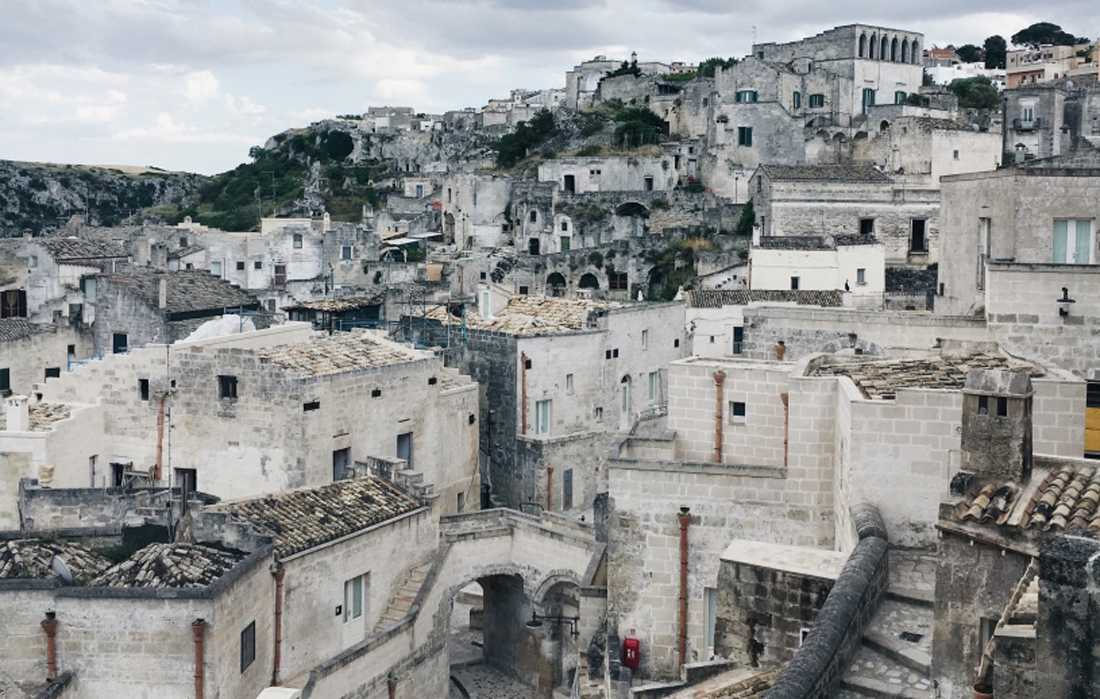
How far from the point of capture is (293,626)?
23062 millimetres

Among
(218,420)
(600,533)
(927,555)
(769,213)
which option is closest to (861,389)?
(927,555)

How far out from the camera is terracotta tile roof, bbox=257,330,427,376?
2967 cm

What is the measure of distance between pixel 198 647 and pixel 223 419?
10.8 m

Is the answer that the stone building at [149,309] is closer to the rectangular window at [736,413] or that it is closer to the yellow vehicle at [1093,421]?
the rectangular window at [736,413]

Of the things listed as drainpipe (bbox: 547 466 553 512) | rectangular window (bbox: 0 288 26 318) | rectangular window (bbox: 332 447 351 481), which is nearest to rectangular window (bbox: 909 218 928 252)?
drainpipe (bbox: 547 466 553 512)

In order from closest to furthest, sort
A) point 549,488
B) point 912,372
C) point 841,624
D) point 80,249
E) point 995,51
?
point 841,624, point 912,372, point 549,488, point 80,249, point 995,51

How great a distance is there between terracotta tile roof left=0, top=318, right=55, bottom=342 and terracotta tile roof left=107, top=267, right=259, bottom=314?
306cm

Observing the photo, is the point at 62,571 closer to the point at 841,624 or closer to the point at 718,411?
the point at 718,411

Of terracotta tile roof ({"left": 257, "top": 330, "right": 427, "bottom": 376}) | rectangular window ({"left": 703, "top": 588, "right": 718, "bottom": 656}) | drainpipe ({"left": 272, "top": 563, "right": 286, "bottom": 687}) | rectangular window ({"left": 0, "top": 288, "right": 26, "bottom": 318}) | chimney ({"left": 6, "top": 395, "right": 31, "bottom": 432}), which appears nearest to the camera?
rectangular window ({"left": 703, "top": 588, "right": 718, "bottom": 656})

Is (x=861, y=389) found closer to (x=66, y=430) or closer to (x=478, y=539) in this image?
(x=478, y=539)

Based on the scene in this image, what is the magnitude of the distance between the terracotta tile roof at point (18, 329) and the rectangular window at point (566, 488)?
19302mm

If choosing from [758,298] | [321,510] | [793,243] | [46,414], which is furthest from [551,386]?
[793,243]

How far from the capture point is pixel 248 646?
69.9ft

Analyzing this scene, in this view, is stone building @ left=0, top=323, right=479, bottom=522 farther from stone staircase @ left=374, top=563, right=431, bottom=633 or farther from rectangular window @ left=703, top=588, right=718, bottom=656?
rectangular window @ left=703, top=588, right=718, bottom=656
